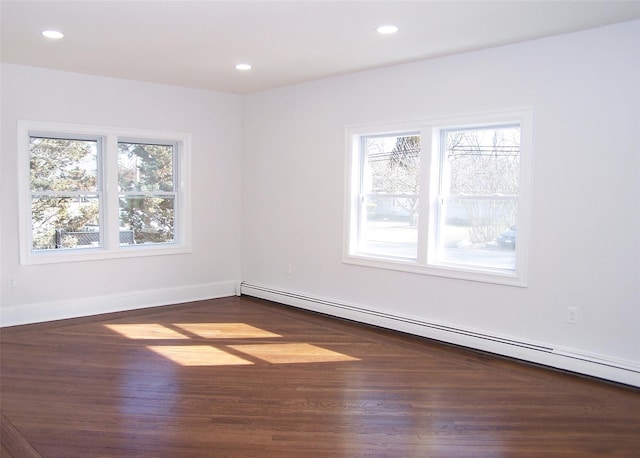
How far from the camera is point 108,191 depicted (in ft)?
18.6

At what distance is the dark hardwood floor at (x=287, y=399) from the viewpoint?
112 inches

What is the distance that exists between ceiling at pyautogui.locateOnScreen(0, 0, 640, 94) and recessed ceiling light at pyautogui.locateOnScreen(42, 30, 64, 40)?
0.05m

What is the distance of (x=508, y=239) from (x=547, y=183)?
61 centimetres

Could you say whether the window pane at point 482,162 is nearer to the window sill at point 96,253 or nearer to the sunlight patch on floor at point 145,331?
the sunlight patch on floor at point 145,331

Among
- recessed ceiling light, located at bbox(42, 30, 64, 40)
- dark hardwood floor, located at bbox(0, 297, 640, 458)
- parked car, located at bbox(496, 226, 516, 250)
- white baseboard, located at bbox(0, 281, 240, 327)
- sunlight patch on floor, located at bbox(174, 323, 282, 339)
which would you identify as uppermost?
recessed ceiling light, located at bbox(42, 30, 64, 40)

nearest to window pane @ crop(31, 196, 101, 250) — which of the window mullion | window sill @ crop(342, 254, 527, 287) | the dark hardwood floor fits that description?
the window mullion

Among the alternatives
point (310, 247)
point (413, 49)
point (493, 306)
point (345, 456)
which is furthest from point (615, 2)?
point (310, 247)

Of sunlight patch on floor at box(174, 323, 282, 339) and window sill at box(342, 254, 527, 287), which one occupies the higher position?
window sill at box(342, 254, 527, 287)

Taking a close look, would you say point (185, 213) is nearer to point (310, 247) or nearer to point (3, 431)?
point (310, 247)

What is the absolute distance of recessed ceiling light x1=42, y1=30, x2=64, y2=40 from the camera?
13.1 feet

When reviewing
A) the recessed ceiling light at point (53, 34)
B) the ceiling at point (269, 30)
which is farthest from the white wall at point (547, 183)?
the recessed ceiling light at point (53, 34)

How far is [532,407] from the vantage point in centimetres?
333

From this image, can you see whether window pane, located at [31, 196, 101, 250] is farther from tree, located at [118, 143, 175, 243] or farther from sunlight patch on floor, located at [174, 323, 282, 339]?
sunlight patch on floor, located at [174, 323, 282, 339]

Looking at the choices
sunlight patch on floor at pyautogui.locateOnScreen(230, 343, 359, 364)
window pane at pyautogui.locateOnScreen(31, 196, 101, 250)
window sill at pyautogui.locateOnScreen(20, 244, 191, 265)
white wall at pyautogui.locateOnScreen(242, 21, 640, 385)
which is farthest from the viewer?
window pane at pyautogui.locateOnScreen(31, 196, 101, 250)
